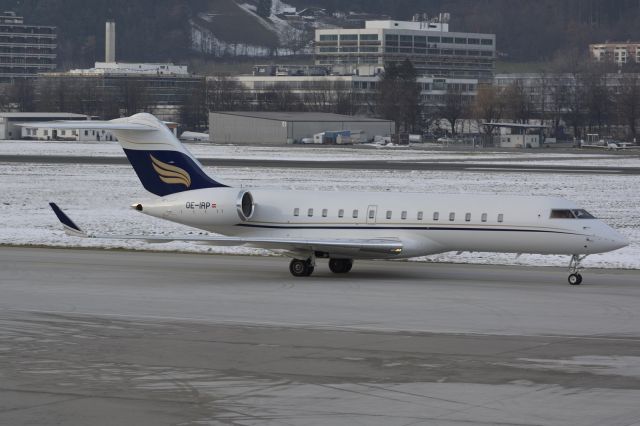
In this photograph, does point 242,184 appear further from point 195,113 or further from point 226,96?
point 226,96

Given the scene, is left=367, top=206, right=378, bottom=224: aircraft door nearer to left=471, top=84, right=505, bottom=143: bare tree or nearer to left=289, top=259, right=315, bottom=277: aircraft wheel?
left=289, top=259, right=315, bottom=277: aircraft wheel

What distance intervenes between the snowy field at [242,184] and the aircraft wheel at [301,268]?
567 centimetres

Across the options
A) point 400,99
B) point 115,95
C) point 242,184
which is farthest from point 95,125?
point 115,95

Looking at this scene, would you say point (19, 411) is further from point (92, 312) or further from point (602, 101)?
point (602, 101)

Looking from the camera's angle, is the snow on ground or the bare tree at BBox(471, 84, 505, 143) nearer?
the snow on ground

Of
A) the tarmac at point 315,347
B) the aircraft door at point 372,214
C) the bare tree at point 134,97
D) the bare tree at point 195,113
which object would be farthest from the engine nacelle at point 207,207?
the bare tree at point 195,113

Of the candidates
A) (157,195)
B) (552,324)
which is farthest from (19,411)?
(157,195)

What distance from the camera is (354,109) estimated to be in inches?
7032

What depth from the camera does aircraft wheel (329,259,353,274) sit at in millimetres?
31156

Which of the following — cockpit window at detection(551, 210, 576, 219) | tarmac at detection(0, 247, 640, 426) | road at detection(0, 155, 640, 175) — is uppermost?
cockpit window at detection(551, 210, 576, 219)

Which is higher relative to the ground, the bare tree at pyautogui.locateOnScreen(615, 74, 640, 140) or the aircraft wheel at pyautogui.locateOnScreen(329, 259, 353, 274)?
the bare tree at pyautogui.locateOnScreen(615, 74, 640, 140)

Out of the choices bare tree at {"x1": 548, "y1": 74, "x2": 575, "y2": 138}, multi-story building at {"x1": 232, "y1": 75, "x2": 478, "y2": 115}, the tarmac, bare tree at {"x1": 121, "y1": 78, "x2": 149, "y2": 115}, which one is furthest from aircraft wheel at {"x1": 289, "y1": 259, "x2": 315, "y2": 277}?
bare tree at {"x1": 121, "y1": 78, "x2": 149, "y2": 115}

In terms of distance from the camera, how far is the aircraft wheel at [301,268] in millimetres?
30219

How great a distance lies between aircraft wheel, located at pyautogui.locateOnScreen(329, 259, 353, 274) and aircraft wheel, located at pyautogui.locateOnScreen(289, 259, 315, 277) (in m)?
1.04
